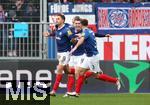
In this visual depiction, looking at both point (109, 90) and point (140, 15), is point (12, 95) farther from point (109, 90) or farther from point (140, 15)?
point (140, 15)

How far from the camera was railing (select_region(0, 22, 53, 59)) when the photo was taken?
22.1 metres

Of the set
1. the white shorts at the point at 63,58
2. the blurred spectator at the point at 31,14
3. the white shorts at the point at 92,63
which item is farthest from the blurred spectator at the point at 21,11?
the white shorts at the point at 92,63

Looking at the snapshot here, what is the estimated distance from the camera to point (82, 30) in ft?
66.2

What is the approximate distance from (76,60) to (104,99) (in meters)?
2.00

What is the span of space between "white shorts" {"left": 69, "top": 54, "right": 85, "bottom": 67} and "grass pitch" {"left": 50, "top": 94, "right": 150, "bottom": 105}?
2.81 ft

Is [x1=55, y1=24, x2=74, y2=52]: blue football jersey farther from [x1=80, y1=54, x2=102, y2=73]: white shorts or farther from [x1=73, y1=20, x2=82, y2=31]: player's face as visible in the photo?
[x1=80, y1=54, x2=102, y2=73]: white shorts

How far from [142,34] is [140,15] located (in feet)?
1.81

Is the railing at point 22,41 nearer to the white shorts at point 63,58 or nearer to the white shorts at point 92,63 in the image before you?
the white shorts at point 63,58

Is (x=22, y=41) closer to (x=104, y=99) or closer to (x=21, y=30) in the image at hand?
(x=21, y=30)

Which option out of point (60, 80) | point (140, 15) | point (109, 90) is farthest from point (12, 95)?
point (140, 15)

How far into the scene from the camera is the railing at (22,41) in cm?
2209

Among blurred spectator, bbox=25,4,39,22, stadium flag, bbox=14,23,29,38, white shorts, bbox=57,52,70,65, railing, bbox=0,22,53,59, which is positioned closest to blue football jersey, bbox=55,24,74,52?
white shorts, bbox=57,52,70,65

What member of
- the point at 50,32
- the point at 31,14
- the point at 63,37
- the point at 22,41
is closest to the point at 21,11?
the point at 31,14

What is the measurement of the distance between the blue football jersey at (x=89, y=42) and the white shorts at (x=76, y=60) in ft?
0.66
